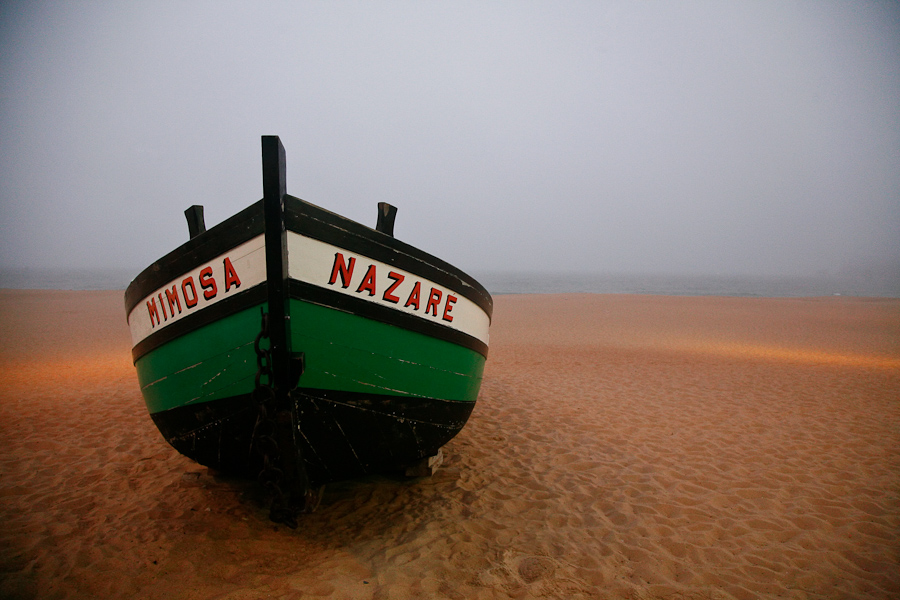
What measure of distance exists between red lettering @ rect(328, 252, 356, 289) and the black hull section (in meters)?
0.74

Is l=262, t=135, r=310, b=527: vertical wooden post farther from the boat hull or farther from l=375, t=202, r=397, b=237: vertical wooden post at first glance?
l=375, t=202, r=397, b=237: vertical wooden post

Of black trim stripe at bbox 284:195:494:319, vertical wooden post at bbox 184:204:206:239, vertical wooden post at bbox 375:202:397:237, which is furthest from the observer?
vertical wooden post at bbox 184:204:206:239

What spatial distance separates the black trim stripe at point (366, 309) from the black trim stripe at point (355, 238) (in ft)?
0.98

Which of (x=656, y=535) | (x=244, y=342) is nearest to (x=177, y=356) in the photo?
(x=244, y=342)

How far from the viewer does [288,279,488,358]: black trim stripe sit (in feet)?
8.55

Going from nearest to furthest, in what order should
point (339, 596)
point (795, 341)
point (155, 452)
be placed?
point (339, 596), point (155, 452), point (795, 341)

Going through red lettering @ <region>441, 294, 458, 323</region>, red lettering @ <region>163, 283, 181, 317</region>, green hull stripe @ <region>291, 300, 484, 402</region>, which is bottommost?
green hull stripe @ <region>291, 300, 484, 402</region>

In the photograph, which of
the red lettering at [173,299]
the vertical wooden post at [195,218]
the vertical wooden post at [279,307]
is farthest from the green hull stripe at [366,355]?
the vertical wooden post at [195,218]

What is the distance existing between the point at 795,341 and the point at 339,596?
55.2 feet

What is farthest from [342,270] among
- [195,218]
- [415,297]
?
[195,218]

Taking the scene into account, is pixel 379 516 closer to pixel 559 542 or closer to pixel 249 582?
pixel 249 582

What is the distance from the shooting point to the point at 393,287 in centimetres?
289

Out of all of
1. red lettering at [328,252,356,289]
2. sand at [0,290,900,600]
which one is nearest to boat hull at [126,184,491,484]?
red lettering at [328,252,356,289]

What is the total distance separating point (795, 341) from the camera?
46.6 ft
